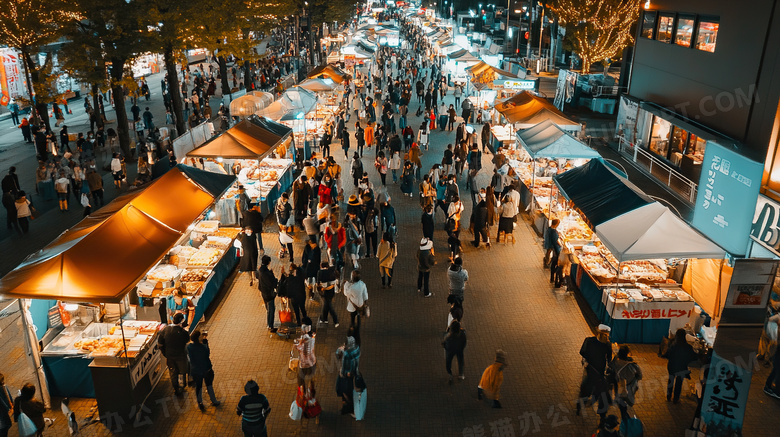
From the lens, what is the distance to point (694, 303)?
10273mm

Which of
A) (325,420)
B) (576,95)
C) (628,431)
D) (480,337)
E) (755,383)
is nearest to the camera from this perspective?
(628,431)

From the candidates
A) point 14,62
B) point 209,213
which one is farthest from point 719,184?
point 14,62

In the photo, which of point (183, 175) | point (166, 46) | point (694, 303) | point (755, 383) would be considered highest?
point (166, 46)

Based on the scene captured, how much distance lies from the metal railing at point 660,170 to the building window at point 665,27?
4.15 m

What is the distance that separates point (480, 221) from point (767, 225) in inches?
241

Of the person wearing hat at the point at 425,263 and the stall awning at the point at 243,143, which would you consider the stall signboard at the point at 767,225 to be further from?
the stall awning at the point at 243,143

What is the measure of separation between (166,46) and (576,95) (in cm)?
2332

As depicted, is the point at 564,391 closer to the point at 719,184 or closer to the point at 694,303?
the point at 694,303

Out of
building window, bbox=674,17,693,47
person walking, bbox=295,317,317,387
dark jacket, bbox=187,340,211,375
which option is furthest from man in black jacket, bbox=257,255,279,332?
building window, bbox=674,17,693,47

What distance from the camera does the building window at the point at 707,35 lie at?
17.9 m

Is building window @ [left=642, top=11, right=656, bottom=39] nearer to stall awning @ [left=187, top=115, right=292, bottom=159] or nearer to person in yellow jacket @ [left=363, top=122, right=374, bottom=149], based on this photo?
person in yellow jacket @ [left=363, top=122, right=374, bottom=149]

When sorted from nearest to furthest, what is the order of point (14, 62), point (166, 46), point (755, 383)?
point (755, 383)
point (166, 46)
point (14, 62)

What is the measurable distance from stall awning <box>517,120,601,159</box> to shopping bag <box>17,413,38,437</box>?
12578 millimetres

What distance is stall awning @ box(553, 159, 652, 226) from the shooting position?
429 inches
